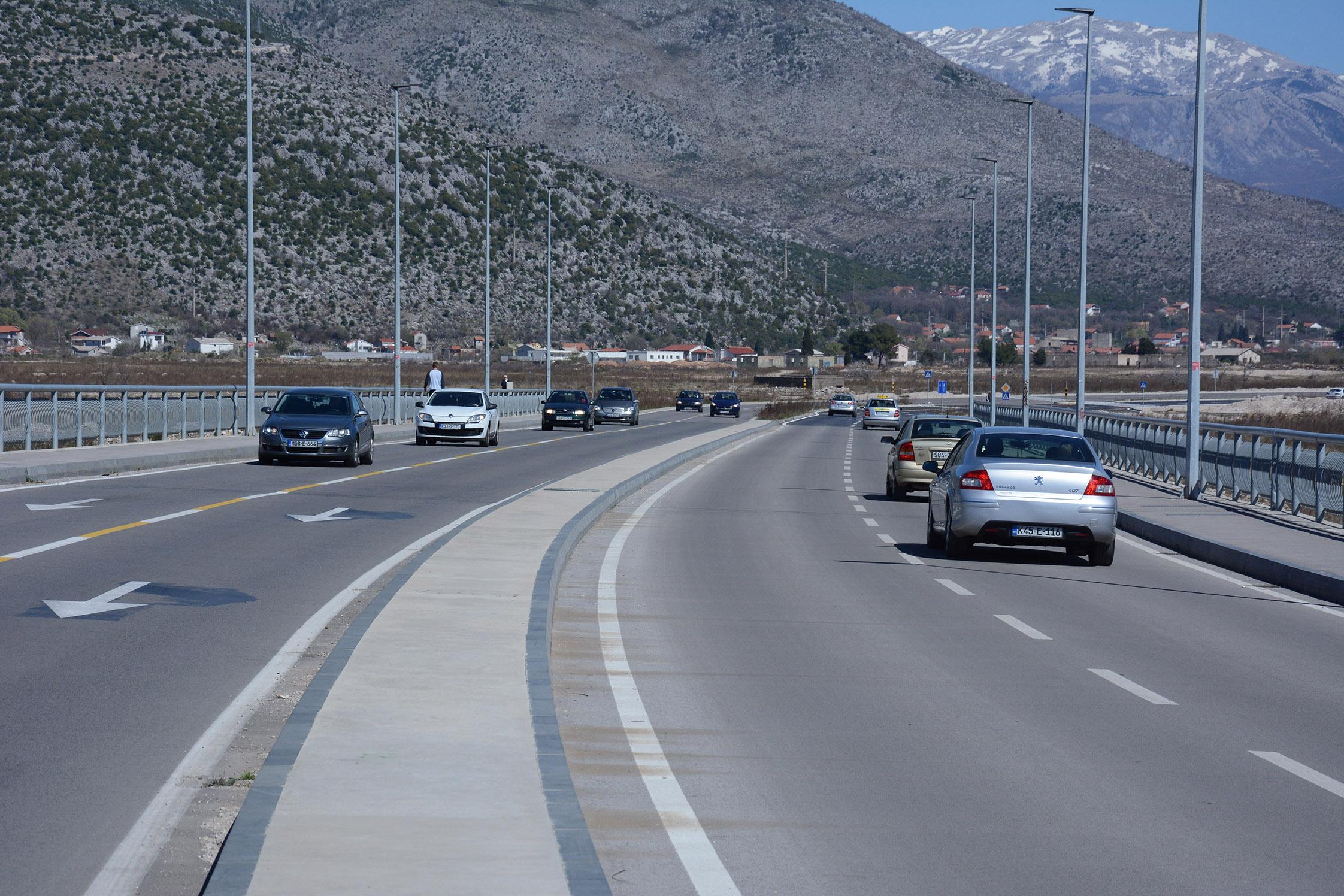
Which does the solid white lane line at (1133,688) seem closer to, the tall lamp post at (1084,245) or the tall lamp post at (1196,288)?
the tall lamp post at (1196,288)

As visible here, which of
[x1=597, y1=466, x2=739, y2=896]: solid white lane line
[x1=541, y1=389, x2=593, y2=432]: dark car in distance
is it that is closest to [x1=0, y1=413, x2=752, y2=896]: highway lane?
[x1=597, y1=466, x2=739, y2=896]: solid white lane line

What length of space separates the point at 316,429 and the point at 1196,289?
54.6 ft

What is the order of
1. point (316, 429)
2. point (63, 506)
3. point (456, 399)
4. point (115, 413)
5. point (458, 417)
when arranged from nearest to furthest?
1. point (63, 506)
2. point (316, 429)
3. point (115, 413)
4. point (458, 417)
5. point (456, 399)

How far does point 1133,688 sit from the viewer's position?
10.0m

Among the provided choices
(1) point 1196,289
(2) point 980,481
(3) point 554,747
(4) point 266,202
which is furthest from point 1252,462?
(4) point 266,202

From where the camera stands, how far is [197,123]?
4240 inches

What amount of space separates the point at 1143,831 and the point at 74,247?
99641 millimetres

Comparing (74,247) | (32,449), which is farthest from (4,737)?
(74,247)

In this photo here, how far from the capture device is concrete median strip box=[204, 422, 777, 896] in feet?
17.6

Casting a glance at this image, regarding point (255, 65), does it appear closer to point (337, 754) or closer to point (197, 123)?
point (197, 123)

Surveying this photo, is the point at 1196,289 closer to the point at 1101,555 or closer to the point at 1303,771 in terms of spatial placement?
the point at 1101,555

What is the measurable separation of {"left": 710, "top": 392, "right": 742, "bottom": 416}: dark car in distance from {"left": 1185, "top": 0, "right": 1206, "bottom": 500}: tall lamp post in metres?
56.7

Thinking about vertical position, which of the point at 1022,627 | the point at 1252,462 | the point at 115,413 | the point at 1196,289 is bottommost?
the point at 1022,627

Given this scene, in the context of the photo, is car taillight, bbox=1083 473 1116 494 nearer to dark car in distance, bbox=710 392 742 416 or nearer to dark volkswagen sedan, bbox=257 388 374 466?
dark volkswagen sedan, bbox=257 388 374 466
